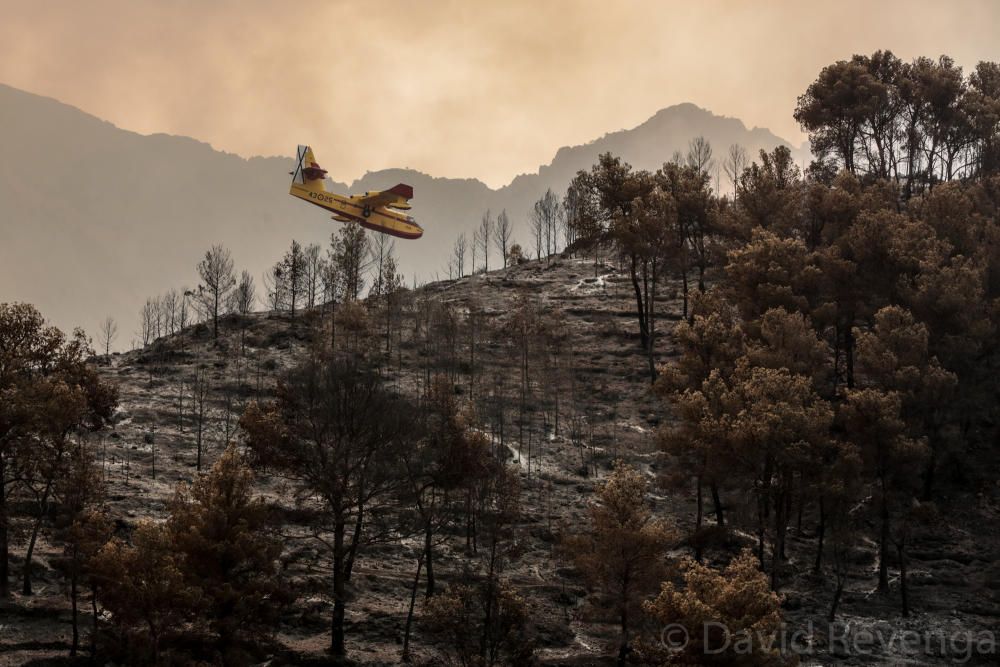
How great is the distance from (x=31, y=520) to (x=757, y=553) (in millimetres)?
37222

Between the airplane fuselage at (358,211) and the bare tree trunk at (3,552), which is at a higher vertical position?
the airplane fuselage at (358,211)

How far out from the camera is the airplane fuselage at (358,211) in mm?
95062

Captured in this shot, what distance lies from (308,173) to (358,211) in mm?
8822

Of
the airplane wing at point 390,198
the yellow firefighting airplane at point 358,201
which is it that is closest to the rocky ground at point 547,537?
the yellow firefighting airplane at point 358,201

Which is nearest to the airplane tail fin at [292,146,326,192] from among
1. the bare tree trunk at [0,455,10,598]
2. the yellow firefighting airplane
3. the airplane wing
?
the yellow firefighting airplane

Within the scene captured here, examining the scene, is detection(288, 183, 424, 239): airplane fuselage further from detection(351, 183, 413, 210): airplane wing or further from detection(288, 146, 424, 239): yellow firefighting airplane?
detection(351, 183, 413, 210): airplane wing

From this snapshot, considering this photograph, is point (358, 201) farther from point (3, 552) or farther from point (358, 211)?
point (3, 552)

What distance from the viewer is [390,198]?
94062mm

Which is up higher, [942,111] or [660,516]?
[942,111]

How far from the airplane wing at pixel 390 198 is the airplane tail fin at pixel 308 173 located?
6339 millimetres

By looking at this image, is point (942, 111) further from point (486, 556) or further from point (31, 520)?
point (31, 520)

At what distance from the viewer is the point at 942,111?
75000 millimetres

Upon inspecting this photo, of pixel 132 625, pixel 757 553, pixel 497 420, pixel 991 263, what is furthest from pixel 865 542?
pixel 132 625

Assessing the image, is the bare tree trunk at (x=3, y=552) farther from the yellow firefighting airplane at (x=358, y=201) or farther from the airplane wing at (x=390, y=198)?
the airplane wing at (x=390, y=198)
